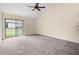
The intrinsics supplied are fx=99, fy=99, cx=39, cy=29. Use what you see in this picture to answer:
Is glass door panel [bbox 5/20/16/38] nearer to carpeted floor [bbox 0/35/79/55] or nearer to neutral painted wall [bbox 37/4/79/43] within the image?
carpeted floor [bbox 0/35/79/55]

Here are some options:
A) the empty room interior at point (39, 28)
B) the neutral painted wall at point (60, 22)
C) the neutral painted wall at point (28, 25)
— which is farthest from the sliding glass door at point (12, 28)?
the neutral painted wall at point (60, 22)

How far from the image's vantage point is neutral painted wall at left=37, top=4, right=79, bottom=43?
2.83 metres

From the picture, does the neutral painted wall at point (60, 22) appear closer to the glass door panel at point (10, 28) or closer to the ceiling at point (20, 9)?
the ceiling at point (20, 9)

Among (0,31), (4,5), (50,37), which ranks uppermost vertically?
(4,5)

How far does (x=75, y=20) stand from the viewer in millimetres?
2922

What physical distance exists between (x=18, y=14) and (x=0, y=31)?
0.65m

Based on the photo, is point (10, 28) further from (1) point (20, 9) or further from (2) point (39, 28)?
(2) point (39, 28)

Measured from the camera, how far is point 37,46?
322cm

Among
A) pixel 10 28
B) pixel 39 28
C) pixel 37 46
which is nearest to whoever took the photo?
pixel 10 28

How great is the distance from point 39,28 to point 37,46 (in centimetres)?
64

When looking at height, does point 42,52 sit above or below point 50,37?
below

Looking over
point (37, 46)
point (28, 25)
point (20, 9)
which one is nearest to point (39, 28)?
point (28, 25)
